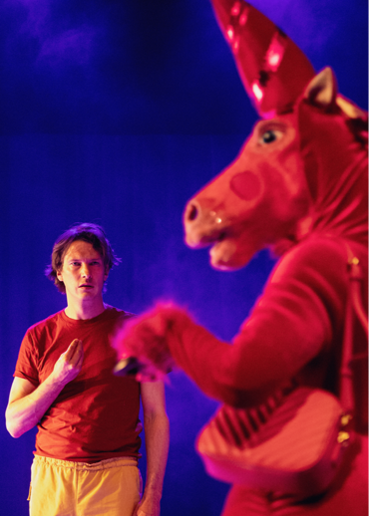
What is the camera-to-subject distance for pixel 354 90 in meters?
1.75

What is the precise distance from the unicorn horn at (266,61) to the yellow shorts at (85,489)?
1.11 metres

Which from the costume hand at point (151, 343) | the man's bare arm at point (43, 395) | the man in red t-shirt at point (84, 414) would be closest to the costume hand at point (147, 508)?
the man in red t-shirt at point (84, 414)

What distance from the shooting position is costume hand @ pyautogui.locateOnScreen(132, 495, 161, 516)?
1493 mm

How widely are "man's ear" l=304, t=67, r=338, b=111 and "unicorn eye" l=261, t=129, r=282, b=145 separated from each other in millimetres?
68

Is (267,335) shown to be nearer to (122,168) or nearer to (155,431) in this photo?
(155,431)

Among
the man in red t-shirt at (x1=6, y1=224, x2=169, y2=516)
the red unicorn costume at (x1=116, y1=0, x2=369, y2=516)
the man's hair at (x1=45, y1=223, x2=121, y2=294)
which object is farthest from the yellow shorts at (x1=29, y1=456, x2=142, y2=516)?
the red unicorn costume at (x1=116, y1=0, x2=369, y2=516)

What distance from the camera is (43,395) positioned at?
1.52m

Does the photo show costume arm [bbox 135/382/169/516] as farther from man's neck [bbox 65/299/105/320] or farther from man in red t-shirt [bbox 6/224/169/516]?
man's neck [bbox 65/299/105/320]

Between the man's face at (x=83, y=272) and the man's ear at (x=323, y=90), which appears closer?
the man's ear at (x=323, y=90)

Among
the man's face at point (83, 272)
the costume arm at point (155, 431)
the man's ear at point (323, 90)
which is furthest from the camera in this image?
the man's face at point (83, 272)

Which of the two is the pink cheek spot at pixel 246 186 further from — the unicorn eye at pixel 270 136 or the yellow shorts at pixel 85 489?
the yellow shorts at pixel 85 489

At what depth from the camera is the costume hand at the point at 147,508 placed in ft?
4.90

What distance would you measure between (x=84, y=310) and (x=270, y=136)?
3.50ft

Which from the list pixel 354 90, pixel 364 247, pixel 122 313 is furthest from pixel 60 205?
pixel 364 247
